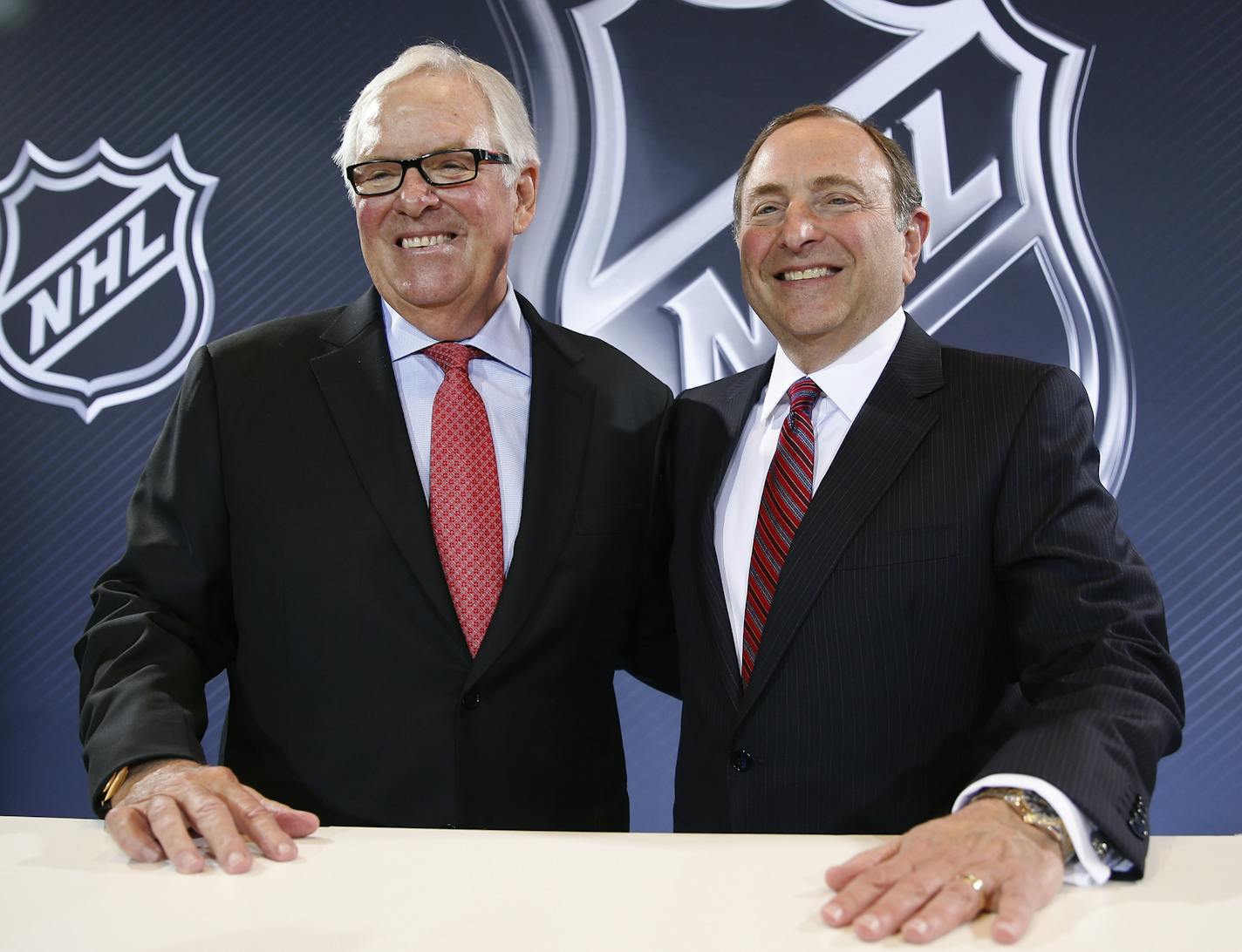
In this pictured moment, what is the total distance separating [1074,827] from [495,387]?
1.25m

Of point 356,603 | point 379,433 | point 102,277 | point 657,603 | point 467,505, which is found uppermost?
point 102,277

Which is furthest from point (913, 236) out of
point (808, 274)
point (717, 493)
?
point (717, 493)

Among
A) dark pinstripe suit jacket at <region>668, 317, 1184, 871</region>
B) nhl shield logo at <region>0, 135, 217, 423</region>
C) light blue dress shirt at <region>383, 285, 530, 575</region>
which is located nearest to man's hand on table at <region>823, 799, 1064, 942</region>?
dark pinstripe suit jacket at <region>668, 317, 1184, 871</region>

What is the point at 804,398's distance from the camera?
73.9 inches

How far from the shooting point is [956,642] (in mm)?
1661

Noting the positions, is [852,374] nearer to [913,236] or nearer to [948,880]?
[913,236]

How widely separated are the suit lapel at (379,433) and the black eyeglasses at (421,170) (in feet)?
0.71

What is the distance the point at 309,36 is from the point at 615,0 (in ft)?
3.43

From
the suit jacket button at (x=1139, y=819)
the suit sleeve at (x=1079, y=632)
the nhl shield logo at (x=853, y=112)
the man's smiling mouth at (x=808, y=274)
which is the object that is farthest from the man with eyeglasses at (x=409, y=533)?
the nhl shield logo at (x=853, y=112)

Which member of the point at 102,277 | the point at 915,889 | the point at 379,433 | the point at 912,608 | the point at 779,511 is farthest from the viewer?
the point at 102,277

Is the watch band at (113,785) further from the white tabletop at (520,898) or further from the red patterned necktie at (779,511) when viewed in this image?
the red patterned necktie at (779,511)

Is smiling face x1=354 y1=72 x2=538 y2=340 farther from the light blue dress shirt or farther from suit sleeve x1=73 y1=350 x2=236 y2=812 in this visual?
suit sleeve x1=73 y1=350 x2=236 y2=812

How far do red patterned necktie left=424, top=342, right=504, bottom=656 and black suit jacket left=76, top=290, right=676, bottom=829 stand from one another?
4 centimetres

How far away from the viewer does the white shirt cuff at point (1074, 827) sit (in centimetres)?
108
